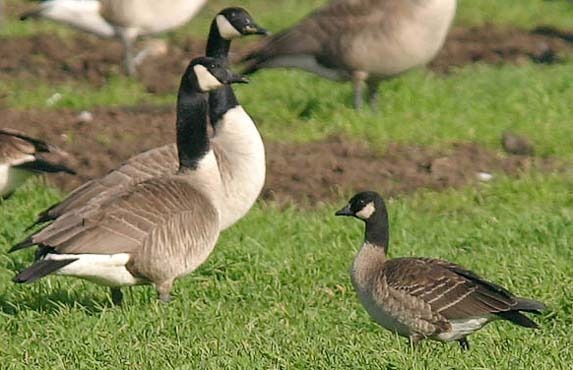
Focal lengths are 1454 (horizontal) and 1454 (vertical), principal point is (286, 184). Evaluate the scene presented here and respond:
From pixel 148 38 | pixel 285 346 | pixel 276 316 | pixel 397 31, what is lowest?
pixel 148 38

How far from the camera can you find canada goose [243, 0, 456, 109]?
14.8 metres

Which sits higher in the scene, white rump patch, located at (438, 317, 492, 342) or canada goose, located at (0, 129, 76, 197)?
white rump patch, located at (438, 317, 492, 342)

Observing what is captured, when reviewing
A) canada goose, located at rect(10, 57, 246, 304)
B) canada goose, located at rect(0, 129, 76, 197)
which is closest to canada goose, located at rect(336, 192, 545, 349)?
canada goose, located at rect(10, 57, 246, 304)

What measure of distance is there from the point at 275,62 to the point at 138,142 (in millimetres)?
2459

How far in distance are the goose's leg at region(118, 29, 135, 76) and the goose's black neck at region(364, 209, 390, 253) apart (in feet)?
29.4

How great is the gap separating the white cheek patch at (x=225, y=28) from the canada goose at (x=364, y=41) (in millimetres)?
3401

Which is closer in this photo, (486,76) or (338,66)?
(338,66)

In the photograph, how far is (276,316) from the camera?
8.67 meters

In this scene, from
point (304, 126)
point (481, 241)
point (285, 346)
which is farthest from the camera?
point (304, 126)

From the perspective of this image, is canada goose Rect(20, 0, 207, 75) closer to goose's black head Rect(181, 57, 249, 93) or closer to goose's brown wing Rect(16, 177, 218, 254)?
goose's black head Rect(181, 57, 249, 93)

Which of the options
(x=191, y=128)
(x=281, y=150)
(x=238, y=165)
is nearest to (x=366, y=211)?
(x=191, y=128)

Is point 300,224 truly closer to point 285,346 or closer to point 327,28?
point 285,346

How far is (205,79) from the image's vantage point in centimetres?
955

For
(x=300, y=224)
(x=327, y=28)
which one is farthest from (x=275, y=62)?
(x=300, y=224)
